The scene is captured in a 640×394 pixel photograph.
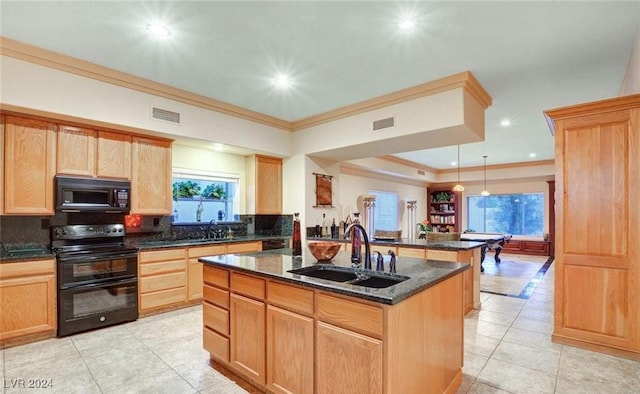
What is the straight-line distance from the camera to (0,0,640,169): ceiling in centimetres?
246

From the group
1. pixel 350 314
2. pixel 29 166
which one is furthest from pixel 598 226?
pixel 29 166

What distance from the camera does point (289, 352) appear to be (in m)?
2.09

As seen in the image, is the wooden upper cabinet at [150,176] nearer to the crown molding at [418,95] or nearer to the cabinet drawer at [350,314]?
the crown molding at [418,95]

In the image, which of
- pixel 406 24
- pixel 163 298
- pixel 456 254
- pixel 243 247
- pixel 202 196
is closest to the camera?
pixel 406 24

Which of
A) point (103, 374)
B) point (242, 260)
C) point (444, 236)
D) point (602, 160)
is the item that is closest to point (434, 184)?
point (444, 236)

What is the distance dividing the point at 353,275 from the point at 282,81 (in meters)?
2.54

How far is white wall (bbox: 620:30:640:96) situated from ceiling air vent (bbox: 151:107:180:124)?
4850mm

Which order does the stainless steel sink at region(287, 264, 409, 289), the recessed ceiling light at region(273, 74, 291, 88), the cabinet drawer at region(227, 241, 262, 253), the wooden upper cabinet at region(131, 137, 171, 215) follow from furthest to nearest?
the cabinet drawer at region(227, 241, 262, 253) → the wooden upper cabinet at region(131, 137, 171, 215) → the recessed ceiling light at region(273, 74, 291, 88) → the stainless steel sink at region(287, 264, 409, 289)

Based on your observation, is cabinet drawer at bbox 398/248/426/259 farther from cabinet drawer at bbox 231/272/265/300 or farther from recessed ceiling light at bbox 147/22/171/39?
recessed ceiling light at bbox 147/22/171/39

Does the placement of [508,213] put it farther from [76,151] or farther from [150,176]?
[76,151]

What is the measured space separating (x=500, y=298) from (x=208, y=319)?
4.43 m

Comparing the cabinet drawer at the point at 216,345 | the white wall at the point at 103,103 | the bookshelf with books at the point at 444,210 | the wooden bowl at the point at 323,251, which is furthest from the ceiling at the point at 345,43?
the bookshelf with books at the point at 444,210

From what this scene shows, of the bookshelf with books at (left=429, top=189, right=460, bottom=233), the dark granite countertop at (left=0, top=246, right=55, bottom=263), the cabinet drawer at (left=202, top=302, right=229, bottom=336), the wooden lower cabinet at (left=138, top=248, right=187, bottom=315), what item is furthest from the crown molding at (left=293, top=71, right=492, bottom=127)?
the bookshelf with books at (left=429, top=189, right=460, bottom=233)

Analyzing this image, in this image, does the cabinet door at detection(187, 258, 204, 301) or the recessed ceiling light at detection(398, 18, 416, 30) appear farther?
the cabinet door at detection(187, 258, 204, 301)
